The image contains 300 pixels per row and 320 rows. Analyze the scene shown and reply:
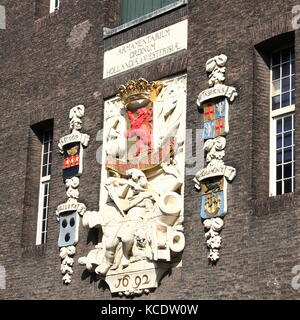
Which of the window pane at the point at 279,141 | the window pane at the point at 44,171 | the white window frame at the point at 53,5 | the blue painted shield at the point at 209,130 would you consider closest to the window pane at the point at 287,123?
the window pane at the point at 279,141

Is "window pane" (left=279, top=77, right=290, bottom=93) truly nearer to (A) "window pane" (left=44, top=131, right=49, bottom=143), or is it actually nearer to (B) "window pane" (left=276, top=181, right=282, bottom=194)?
(B) "window pane" (left=276, top=181, right=282, bottom=194)

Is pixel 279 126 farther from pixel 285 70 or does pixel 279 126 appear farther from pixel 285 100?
pixel 285 70

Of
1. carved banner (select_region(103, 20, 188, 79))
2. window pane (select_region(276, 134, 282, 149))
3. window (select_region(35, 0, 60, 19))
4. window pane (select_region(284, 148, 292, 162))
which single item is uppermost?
window (select_region(35, 0, 60, 19))

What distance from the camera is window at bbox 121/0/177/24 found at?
28.5 m

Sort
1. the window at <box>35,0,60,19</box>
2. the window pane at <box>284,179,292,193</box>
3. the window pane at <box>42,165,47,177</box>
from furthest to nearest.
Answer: the window at <box>35,0,60,19</box> → the window pane at <box>42,165,47,177</box> → the window pane at <box>284,179,292,193</box>

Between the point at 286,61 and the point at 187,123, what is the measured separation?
2852 millimetres

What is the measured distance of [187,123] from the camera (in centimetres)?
2611

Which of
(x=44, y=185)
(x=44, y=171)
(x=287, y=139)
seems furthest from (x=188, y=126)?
(x=44, y=171)

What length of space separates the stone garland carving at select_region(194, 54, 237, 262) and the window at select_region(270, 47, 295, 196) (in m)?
0.89

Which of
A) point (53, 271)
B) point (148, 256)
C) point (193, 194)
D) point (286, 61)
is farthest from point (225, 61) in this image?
point (53, 271)

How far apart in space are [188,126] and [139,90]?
1946 millimetres

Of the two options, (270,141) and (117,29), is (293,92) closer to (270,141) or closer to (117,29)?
(270,141)

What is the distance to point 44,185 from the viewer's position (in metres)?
31.2

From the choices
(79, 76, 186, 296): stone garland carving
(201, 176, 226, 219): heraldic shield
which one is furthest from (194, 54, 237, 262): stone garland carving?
(79, 76, 186, 296): stone garland carving
